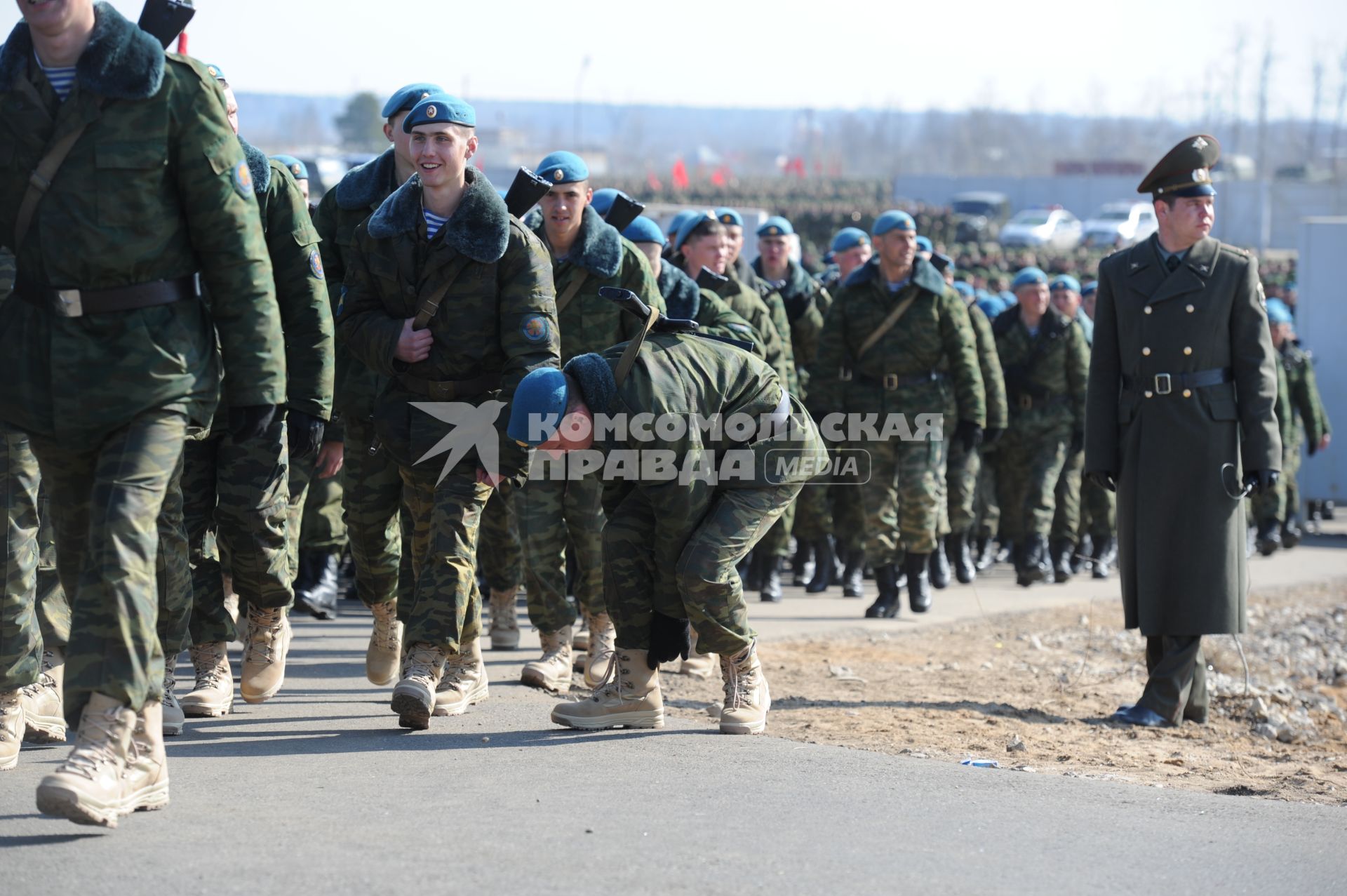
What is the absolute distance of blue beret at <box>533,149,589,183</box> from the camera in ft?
25.2

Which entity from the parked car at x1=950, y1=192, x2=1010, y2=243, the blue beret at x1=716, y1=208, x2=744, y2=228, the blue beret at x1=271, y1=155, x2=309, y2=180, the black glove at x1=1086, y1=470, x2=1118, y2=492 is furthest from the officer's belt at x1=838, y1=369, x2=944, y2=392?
the parked car at x1=950, y1=192, x2=1010, y2=243

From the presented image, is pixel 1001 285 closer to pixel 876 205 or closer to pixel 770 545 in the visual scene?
pixel 770 545

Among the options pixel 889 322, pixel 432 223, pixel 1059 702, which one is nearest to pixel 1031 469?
pixel 889 322

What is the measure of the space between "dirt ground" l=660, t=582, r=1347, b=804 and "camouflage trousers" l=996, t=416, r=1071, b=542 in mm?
1608

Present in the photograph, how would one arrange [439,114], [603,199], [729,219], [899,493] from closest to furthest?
[439,114] < [603,199] < [729,219] < [899,493]

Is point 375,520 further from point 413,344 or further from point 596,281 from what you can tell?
point 596,281

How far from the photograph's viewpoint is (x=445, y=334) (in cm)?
646

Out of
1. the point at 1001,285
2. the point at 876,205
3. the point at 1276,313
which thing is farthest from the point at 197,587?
the point at 876,205

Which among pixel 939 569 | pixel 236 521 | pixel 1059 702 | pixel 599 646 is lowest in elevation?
pixel 939 569

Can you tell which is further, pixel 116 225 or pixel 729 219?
pixel 729 219

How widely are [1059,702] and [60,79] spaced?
5437 millimetres

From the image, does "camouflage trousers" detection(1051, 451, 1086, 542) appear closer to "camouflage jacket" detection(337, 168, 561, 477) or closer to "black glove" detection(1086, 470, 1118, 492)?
"black glove" detection(1086, 470, 1118, 492)

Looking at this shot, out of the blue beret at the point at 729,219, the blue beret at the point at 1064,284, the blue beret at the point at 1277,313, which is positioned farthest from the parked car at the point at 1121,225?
the blue beret at the point at 729,219

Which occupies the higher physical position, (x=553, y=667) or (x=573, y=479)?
(x=573, y=479)
